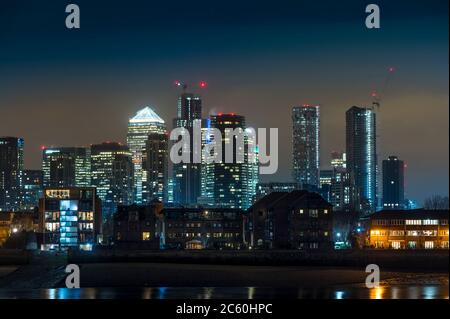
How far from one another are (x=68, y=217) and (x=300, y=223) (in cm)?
2875

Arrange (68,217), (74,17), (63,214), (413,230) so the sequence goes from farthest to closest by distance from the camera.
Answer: (63,214), (68,217), (413,230), (74,17)

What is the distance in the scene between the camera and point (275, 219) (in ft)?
375

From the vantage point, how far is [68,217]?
117000 mm

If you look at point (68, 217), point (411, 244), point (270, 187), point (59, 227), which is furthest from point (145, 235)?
point (270, 187)

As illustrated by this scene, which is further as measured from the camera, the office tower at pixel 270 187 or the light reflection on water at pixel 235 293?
the office tower at pixel 270 187

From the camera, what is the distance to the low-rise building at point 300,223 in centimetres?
10950

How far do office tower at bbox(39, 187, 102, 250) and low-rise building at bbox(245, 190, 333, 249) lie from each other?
20881 mm

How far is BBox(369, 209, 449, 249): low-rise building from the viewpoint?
373 ft

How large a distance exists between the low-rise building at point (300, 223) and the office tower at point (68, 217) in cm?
2088

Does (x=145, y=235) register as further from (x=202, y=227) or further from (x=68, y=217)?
(x=68, y=217)

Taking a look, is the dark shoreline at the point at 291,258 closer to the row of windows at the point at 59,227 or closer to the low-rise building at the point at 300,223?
the low-rise building at the point at 300,223

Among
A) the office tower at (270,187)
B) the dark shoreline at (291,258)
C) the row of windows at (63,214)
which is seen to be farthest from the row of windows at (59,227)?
the office tower at (270,187)
